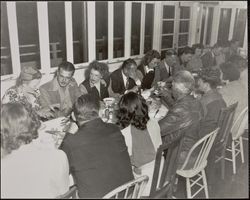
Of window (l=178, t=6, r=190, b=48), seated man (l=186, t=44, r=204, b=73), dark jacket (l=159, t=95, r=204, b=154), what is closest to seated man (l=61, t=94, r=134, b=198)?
dark jacket (l=159, t=95, r=204, b=154)

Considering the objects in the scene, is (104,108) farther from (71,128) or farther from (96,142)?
(96,142)

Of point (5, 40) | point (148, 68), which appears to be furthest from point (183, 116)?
point (5, 40)

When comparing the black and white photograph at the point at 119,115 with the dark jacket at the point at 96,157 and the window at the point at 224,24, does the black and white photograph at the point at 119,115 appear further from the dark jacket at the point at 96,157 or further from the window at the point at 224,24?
the window at the point at 224,24

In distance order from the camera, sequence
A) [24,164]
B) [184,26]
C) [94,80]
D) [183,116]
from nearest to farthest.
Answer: [24,164], [183,116], [94,80], [184,26]

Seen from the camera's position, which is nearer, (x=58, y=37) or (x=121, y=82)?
(x=121, y=82)

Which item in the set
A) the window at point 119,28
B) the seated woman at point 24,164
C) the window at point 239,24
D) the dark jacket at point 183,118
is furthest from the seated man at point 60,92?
the window at point 239,24

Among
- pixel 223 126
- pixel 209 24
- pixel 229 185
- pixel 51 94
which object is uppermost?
pixel 209 24

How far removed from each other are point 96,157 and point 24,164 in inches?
15.7

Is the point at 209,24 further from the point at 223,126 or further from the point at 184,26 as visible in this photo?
the point at 223,126

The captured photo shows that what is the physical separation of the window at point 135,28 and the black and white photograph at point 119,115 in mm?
19

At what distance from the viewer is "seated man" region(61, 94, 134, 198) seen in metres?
1.58

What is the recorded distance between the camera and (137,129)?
1.89 m

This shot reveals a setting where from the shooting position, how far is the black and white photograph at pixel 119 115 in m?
1.55

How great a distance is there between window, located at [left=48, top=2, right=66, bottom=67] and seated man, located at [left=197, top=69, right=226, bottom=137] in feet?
7.98
